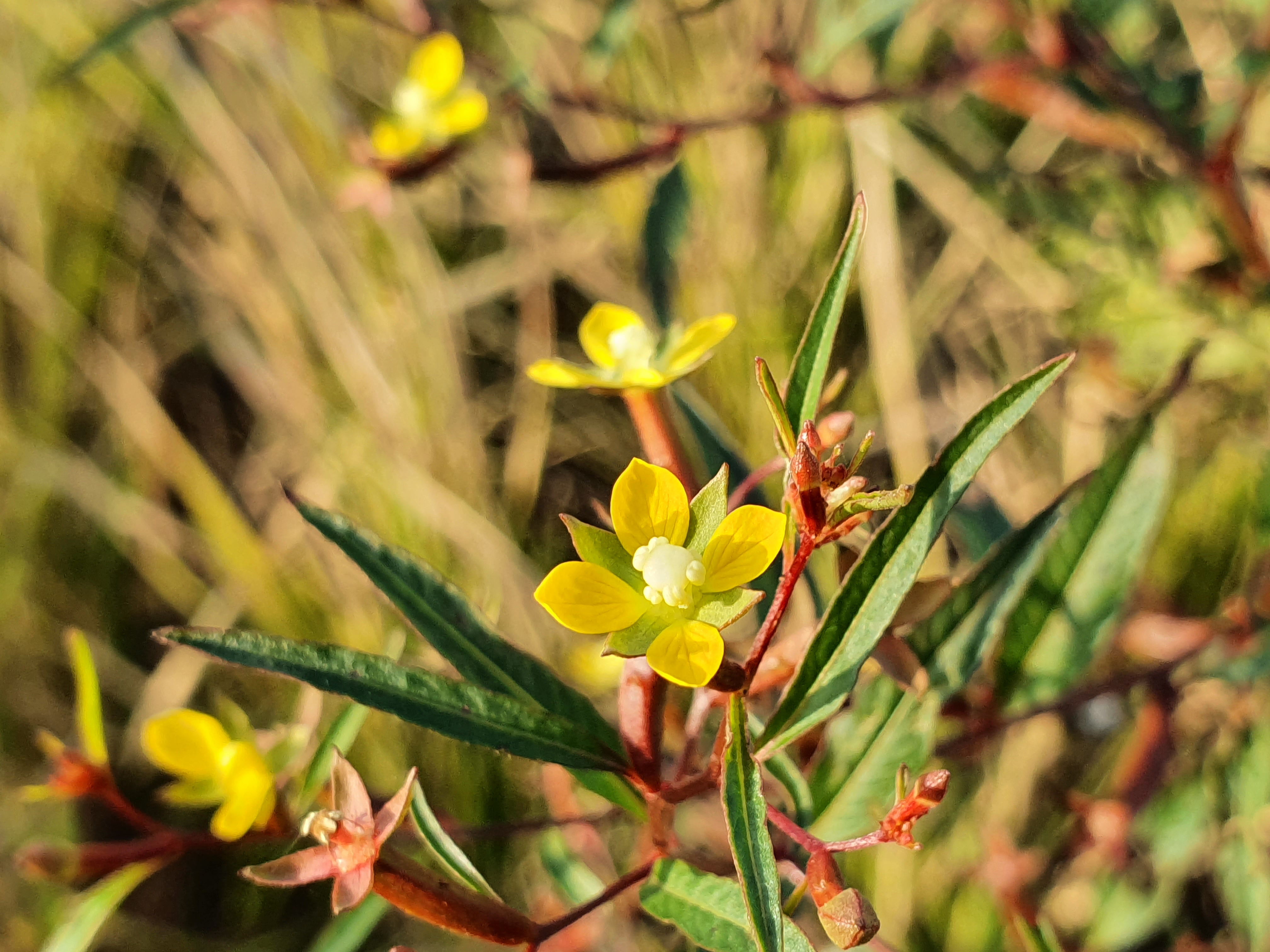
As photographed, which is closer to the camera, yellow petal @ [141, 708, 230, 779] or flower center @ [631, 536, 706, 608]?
flower center @ [631, 536, 706, 608]

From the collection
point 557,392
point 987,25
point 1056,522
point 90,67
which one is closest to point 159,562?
point 557,392

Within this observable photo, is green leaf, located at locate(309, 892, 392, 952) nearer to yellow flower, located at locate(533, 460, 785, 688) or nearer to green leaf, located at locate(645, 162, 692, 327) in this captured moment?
yellow flower, located at locate(533, 460, 785, 688)

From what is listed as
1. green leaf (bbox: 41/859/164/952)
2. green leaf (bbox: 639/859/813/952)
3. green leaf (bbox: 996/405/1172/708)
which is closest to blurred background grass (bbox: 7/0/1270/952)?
green leaf (bbox: 996/405/1172/708)

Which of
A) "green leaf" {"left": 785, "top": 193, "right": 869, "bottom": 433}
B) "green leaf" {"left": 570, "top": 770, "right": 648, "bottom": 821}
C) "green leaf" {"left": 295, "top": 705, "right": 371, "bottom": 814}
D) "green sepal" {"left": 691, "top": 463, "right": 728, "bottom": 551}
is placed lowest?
"green leaf" {"left": 295, "top": 705, "right": 371, "bottom": 814}

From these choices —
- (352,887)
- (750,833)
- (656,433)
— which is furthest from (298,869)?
(656,433)

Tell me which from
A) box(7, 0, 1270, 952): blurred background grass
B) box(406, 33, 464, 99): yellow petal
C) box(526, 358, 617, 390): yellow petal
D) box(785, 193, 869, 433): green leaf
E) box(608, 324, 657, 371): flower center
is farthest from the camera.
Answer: box(7, 0, 1270, 952): blurred background grass

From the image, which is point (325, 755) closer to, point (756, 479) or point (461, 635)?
point (461, 635)

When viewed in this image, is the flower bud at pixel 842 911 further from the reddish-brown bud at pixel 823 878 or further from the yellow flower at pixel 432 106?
the yellow flower at pixel 432 106

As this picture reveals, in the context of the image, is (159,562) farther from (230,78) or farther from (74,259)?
(230,78)
